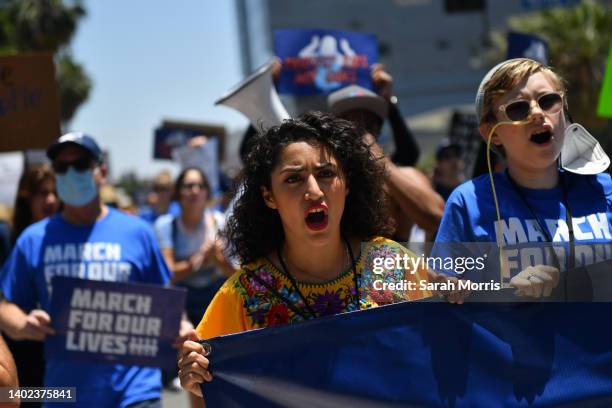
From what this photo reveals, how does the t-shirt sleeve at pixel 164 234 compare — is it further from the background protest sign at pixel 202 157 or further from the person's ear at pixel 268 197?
the person's ear at pixel 268 197

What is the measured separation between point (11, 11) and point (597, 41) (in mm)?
26493

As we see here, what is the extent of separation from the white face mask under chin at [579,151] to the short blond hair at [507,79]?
155 mm

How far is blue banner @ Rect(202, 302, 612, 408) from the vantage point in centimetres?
304

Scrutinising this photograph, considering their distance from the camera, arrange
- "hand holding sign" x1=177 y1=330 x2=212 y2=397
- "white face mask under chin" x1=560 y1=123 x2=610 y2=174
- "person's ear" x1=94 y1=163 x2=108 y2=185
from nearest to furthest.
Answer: "hand holding sign" x1=177 y1=330 x2=212 y2=397 → "white face mask under chin" x1=560 y1=123 x2=610 y2=174 → "person's ear" x1=94 y1=163 x2=108 y2=185

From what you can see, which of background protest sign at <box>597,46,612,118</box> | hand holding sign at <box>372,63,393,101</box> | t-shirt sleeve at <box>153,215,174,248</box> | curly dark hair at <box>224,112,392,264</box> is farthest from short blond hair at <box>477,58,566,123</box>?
t-shirt sleeve at <box>153,215,174,248</box>

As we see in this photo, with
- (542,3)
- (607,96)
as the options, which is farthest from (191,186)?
(542,3)

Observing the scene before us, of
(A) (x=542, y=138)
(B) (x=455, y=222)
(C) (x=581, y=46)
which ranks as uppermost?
(A) (x=542, y=138)

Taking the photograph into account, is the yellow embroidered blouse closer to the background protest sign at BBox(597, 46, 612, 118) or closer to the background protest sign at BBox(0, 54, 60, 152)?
the background protest sign at BBox(0, 54, 60, 152)

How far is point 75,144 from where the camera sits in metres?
5.20

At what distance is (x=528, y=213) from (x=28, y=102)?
2977mm

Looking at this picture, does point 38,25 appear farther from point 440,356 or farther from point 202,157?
point 440,356

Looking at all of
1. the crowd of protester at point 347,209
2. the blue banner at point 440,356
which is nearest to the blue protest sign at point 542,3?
the crowd of protester at point 347,209

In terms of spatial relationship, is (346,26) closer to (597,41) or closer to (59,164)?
(597,41)

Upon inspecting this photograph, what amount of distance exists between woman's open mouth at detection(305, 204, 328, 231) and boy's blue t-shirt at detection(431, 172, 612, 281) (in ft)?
1.20
